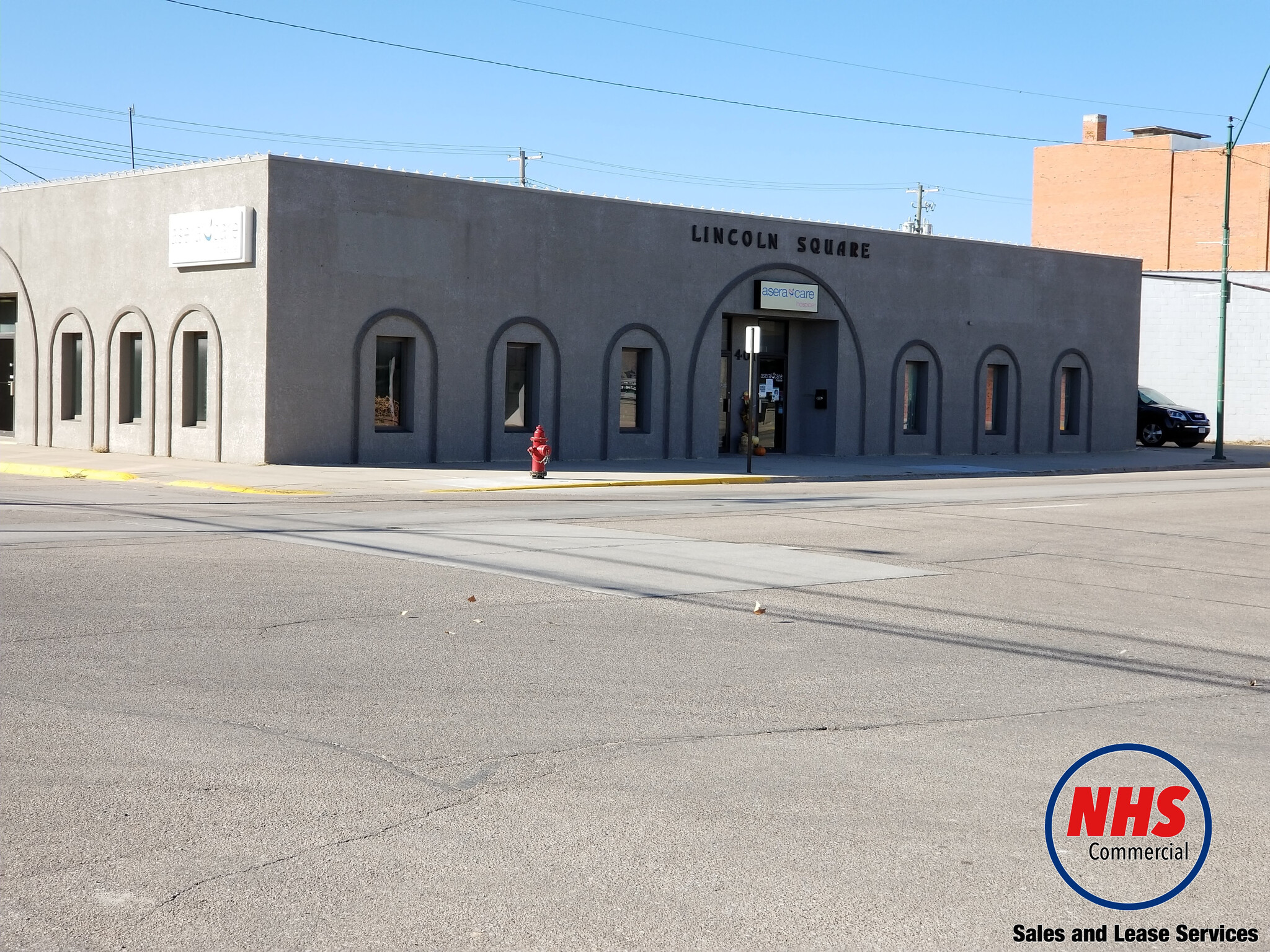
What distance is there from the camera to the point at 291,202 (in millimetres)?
26062

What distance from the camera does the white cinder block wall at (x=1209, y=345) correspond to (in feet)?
166

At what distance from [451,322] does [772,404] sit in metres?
10.1

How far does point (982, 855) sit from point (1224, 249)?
36.6m

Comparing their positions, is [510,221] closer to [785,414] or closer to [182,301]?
[182,301]

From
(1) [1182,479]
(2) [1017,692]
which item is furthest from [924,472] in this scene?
(2) [1017,692]

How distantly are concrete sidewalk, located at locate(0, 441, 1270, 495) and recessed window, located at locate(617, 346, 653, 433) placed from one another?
3.49ft

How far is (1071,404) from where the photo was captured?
41.6 metres

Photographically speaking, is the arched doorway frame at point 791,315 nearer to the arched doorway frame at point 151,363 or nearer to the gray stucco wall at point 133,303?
the gray stucco wall at point 133,303

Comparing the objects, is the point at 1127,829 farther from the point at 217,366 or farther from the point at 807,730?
the point at 217,366

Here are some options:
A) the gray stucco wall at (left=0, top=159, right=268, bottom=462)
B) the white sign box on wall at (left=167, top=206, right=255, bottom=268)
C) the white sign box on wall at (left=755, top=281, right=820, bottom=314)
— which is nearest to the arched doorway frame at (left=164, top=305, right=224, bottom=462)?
the gray stucco wall at (left=0, top=159, right=268, bottom=462)

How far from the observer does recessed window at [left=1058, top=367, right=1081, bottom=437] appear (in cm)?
4138

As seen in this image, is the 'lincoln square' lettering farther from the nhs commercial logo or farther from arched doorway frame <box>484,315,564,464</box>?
the nhs commercial logo

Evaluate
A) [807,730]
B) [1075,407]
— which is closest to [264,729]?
[807,730]

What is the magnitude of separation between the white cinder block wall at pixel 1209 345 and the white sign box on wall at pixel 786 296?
73.1ft
